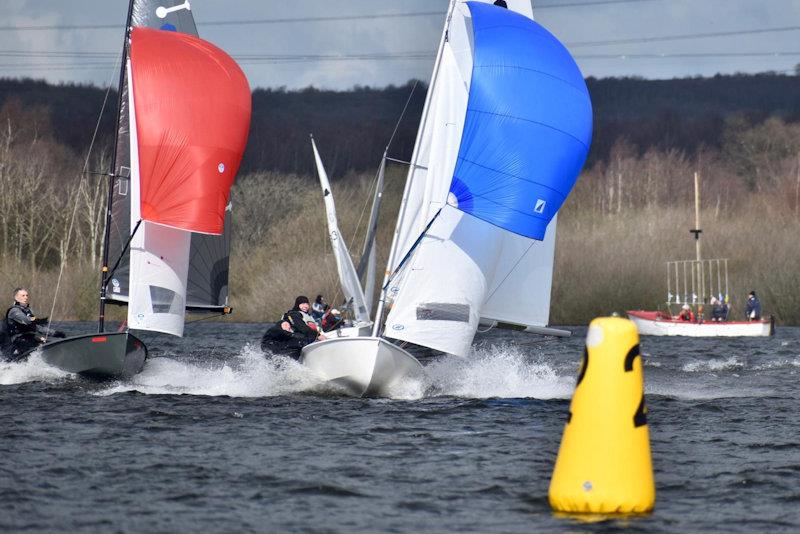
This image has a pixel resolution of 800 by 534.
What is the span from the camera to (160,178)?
1992 centimetres

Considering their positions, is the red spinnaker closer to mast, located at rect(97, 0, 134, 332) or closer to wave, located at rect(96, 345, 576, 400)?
mast, located at rect(97, 0, 134, 332)

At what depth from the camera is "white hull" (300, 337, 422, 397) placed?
17.2 m

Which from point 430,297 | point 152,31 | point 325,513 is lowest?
point 325,513

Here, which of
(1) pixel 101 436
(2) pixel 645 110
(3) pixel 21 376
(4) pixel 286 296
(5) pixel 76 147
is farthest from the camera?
(2) pixel 645 110

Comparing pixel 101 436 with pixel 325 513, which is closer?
pixel 325 513

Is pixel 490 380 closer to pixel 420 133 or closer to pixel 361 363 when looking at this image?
pixel 361 363

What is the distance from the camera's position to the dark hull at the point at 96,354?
1916 centimetres

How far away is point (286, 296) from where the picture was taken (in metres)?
51.3

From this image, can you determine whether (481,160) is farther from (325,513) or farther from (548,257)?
(325,513)

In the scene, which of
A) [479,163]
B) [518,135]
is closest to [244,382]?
[479,163]

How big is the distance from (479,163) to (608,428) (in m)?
9.28

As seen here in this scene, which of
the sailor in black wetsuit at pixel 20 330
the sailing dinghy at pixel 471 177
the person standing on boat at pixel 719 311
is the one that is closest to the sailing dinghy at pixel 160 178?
the sailor in black wetsuit at pixel 20 330

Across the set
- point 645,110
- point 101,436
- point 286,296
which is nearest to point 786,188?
point 645,110

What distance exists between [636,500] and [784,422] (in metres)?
7.19
